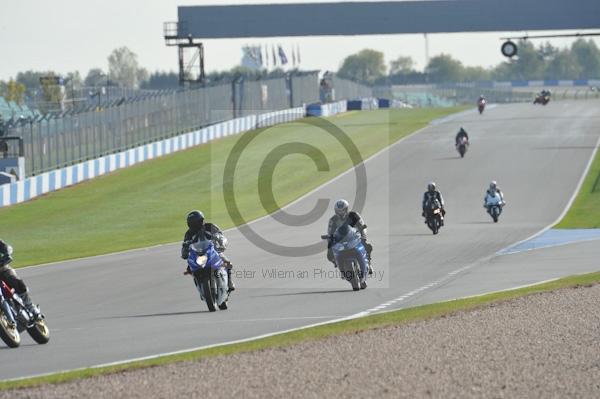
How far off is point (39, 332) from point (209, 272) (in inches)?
132

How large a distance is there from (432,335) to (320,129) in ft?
212

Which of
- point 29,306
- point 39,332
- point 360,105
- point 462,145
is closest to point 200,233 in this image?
point 39,332

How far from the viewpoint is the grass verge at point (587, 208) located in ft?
127

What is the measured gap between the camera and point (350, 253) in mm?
21266

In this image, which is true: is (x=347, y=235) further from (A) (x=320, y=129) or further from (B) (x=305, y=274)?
(A) (x=320, y=129)

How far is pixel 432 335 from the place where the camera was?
49.4 ft

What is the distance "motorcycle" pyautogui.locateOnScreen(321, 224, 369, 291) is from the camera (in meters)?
21.2

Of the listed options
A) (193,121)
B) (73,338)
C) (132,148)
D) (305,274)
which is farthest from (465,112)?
(73,338)

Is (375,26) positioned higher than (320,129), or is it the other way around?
(375,26)

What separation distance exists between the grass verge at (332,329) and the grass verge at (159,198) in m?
14.8

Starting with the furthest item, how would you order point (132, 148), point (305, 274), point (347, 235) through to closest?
point (132, 148)
point (305, 274)
point (347, 235)

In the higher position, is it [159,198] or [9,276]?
[9,276]

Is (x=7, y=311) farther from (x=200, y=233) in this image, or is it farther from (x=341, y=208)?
(x=341, y=208)

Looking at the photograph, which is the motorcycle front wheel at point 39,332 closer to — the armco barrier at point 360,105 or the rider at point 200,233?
the rider at point 200,233
